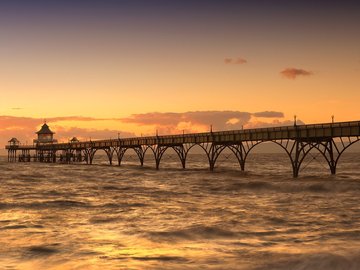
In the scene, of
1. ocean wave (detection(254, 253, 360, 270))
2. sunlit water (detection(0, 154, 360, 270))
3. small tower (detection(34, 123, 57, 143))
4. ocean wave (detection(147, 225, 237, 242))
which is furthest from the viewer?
small tower (detection(34, 123, 57, 143))

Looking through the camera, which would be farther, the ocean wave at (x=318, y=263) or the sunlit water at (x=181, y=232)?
the sunlit water at (x=181, y=232)

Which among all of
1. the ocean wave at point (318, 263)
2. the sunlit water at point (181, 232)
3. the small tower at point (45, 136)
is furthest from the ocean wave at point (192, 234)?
the small tower at point (45, 136)

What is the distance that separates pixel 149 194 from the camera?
33219 mm

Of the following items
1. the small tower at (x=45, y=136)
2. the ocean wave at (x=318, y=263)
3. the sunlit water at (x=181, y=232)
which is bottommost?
the sunlit water at (x=181, y=232)

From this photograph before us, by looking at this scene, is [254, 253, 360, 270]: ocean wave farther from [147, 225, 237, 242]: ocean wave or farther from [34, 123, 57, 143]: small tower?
[34, 123, 57, 143]: small tower

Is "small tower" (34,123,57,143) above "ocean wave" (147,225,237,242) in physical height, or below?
above

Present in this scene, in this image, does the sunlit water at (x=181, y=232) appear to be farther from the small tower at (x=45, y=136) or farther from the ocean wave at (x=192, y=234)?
the small tower at (x=45, y=136)

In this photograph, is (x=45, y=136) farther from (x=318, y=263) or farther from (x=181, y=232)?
(x=318, y=263)

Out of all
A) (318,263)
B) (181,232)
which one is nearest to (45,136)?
(181,232)

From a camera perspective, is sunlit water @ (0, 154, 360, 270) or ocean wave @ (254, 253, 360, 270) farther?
sunlit water @ (0, 154, 360, 270)

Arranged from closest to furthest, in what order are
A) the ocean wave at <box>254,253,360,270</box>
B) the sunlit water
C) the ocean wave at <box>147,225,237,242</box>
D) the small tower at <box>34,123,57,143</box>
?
the ocean wave at <box>254,253,360,270</box> → the sunlit water → the ocean wave at <box>147,225,237,242</box> → the small tower at <box>34,123,57,143</box>

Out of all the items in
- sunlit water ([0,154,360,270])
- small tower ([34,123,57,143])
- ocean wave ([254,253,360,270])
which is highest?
small tower ([34,123,57,143])

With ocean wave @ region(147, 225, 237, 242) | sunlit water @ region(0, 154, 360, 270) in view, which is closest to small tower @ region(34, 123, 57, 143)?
sunlit water @ region(0, 154, 360, 270)

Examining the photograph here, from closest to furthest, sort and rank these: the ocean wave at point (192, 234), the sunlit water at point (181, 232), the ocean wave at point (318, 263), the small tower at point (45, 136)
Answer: the ocean wave at point (318, 263)
the sunlit water at point (181, 232)
the ocean wave at point (192, 234)
the small tower at point (45, 136)
